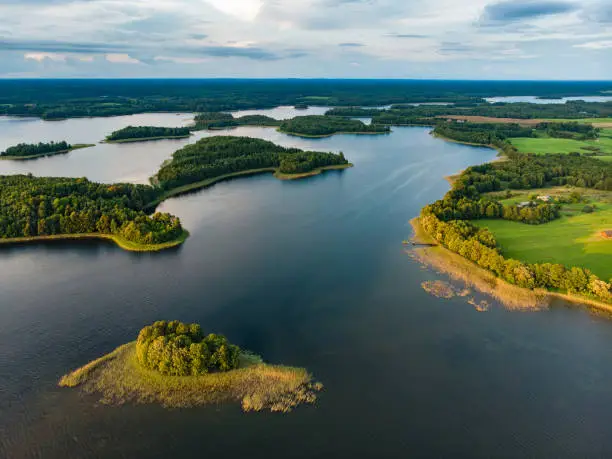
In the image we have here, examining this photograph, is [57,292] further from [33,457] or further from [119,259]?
[33,457]

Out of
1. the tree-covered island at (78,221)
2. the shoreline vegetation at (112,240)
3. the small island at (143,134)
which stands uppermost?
the small island at (143,134)

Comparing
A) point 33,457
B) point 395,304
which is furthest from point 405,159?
point 33,457

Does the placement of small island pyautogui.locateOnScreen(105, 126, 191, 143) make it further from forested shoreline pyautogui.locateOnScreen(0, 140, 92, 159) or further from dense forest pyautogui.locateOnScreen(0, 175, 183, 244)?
dense forest pyautogui.locateOnScreen(0, 175, 183, 244)

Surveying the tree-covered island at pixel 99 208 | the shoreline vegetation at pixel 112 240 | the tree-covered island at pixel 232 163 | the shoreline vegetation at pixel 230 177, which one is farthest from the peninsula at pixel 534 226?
the tree-covered island at pixel 99 208

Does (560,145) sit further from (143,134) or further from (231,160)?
(143,134)

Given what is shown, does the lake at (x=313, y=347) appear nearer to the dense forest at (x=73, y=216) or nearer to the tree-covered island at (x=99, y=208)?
the tree-covered island at (x=99, y=208)
